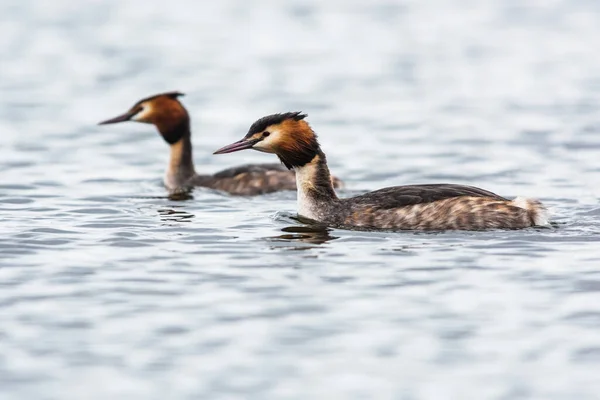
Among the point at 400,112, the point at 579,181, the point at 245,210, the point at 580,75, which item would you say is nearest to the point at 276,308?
the point at 245,210

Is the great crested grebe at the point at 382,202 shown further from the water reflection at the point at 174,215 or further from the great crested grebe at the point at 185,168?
the great crested grebe at the point at 185,168

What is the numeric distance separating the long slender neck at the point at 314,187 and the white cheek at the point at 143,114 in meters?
4.22

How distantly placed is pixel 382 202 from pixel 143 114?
5146mm

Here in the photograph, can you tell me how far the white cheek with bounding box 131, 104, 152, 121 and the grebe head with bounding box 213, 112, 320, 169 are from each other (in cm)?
408

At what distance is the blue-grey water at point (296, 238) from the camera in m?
8.44

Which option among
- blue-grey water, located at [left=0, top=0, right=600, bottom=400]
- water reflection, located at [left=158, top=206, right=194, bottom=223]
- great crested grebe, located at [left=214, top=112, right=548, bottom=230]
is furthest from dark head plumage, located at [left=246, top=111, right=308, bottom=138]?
water reflection, located at [left=158, top=206, right=194, bottom=223]

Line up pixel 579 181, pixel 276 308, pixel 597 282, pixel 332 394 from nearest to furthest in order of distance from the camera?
1. pixel 332 394
2. pixel 276 308
3. pixel 597 282
4. pixel 579 181

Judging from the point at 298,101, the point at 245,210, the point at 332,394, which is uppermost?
the point at 298,101

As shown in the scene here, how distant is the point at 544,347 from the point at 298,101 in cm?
1416

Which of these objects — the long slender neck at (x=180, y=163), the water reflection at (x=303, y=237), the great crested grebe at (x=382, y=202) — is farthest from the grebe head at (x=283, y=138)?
the long slender neck at (x=180, y=163)

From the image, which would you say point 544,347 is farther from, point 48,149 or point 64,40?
Answer: point 64,40

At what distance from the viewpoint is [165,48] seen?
29016 mm

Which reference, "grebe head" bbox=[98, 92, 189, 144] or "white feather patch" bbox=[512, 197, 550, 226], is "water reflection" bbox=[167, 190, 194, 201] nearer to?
"grebe head" bbox=[98, 92, 189, 144]

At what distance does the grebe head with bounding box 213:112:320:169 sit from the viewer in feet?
42.6
